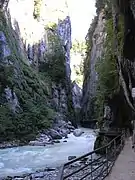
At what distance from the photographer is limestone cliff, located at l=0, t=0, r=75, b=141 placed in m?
27.7

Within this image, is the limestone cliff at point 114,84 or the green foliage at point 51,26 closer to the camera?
the limestone cliff at point 114,84

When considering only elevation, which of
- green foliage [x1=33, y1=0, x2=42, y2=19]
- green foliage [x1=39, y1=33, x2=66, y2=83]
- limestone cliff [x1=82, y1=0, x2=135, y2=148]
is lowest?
limestone cliff [x1=82, y1=0, x2=135, y2=148]

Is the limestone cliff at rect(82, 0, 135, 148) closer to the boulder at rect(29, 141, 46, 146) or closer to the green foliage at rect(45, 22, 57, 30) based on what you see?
the boulder at rect(29, 141, 46, 146)

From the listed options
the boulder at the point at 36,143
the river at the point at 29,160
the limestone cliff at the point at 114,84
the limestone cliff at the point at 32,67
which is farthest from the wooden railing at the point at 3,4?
the river at the point at 29,160

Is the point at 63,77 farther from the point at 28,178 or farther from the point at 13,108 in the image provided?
the point at 28,178

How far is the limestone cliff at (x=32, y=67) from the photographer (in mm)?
27703

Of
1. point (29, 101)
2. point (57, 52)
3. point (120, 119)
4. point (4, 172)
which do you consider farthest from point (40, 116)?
point (57, 52)

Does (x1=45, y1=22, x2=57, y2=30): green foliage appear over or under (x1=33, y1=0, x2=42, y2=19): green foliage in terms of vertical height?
under

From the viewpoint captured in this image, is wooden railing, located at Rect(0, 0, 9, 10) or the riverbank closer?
the riverbank

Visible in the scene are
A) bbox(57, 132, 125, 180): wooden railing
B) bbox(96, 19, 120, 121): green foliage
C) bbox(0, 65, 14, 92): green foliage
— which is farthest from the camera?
bbox(0, 65, 14, 92): green foliage

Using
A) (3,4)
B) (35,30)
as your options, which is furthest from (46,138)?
(35,30)

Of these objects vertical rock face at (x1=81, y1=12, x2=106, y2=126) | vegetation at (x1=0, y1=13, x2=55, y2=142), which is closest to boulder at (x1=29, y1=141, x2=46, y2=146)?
vegetation at (x1=0, y1=13, x2=55, y2=142)

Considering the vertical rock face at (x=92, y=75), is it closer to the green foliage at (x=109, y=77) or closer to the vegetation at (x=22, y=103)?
the vegetation at (x=22, y=103)

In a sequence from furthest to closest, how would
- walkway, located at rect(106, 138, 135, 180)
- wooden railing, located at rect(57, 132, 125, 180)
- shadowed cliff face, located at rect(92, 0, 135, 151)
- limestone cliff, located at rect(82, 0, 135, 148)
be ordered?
1. limestone cliff, located at rect(82, 0, 135, 148)
2. shadowed cliff face, located at rect(92, 0, 135, 151)
3. walkway, located at rect(106, 138, 135, 180)
4. wooden railing, located at rect(57, 132, 125, 180)
